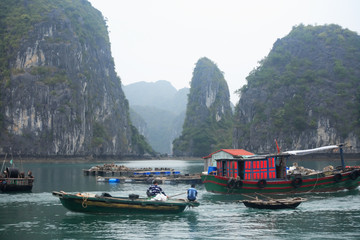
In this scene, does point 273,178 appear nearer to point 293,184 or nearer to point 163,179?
point 293,184

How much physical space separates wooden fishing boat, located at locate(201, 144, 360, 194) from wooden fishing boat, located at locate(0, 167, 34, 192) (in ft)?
58.0

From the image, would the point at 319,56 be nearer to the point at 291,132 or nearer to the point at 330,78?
the point at 330,78

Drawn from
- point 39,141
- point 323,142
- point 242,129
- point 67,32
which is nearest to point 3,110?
point 39,141

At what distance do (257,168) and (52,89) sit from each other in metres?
107

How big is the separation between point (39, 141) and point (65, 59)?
30966 mm

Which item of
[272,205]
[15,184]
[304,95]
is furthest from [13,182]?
[304,95]

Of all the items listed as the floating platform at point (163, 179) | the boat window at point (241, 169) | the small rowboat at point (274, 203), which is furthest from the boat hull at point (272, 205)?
the floating platform at point (163, 179)

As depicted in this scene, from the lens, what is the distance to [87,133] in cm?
14112

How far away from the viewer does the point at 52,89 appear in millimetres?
127688

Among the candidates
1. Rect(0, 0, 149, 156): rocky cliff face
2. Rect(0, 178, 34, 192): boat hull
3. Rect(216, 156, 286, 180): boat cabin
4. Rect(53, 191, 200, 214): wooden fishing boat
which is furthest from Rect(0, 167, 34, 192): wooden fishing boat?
Rect(0, 0, 149, 156): rocky cliff face

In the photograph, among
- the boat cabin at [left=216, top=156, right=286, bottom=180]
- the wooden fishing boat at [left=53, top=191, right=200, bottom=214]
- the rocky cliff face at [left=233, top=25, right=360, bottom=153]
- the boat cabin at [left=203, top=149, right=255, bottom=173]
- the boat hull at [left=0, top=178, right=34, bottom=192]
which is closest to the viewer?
the wooden fishing boat at [left=53, top=191, right=200, bottom=214]

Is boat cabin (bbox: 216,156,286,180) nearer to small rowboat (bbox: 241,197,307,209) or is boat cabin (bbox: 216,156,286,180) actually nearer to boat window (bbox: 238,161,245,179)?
boat window (bbox: 238,161,245,179)

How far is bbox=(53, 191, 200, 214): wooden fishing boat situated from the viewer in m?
23.4

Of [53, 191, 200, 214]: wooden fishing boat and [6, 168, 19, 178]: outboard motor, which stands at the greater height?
[6, 168, 19, 178]: outboard motor
